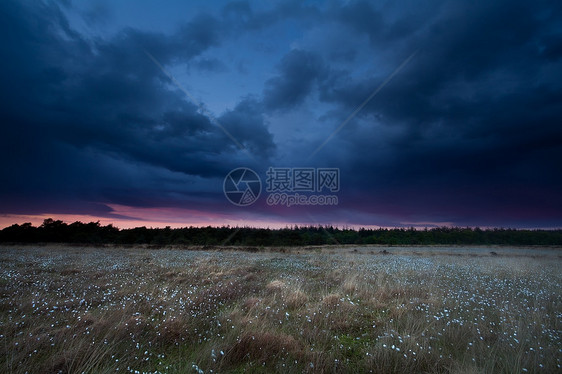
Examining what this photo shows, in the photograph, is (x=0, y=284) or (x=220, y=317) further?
(x=0, y=284)

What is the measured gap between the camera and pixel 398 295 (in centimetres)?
795

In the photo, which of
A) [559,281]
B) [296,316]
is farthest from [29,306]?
[559,281]

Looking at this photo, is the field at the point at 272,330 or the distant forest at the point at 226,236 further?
the distant forest at the point at 226,236

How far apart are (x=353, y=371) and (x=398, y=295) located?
16.8 feet

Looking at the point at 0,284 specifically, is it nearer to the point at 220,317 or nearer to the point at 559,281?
the point at 220,317

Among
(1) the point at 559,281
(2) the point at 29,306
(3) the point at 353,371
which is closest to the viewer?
(3) the point at 353,371

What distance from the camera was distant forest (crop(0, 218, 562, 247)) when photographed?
135ft

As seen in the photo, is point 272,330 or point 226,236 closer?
point 272,330

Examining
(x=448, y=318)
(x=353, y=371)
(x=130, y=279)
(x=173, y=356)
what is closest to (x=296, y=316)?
(x=353, y=371)

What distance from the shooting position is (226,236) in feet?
163

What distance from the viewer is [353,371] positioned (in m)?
3.82

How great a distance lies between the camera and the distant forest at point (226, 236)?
1624 inches

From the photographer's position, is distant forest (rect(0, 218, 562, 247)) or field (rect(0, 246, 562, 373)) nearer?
field (rect(0, 246, 562, 373))

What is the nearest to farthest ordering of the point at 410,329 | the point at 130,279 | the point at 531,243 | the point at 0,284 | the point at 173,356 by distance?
1. the point at 173,356
2. the point at 410,329
3. the point at 0,284
4. the point at 130,279
5. the point at 531,243
